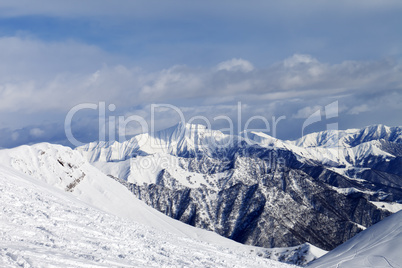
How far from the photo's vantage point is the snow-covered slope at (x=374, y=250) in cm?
4847

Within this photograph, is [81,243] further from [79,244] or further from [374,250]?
[374,250]

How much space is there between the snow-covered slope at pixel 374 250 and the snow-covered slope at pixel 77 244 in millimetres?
13240

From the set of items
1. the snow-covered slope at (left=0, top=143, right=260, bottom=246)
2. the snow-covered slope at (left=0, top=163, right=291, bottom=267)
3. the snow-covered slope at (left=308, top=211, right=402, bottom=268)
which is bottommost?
the snow-covered slope at (left=0, top=143, right=260, bottom=246)

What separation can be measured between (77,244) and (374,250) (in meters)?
39.6

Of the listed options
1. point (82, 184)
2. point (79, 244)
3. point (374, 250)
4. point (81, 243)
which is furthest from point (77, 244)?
point (82, 184)

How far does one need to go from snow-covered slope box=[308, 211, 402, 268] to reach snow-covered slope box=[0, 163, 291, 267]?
13.2 meters

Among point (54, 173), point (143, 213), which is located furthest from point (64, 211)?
point (54, 173)

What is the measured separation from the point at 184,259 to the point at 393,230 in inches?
1518

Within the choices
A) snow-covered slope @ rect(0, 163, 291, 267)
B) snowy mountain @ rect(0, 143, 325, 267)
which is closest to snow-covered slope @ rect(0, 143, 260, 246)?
snowy mountain @ rect(0, 143, 325, 267)

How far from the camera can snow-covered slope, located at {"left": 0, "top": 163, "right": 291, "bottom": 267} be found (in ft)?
78.4

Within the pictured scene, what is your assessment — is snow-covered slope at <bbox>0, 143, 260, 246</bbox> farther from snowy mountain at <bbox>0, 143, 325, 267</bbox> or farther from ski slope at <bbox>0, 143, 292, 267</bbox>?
ski slope at <bbox>0, 143, 292, 267</bbox>

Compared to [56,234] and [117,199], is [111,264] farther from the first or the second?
[117,199]

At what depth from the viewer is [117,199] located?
161 metres

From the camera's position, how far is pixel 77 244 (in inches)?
1141
